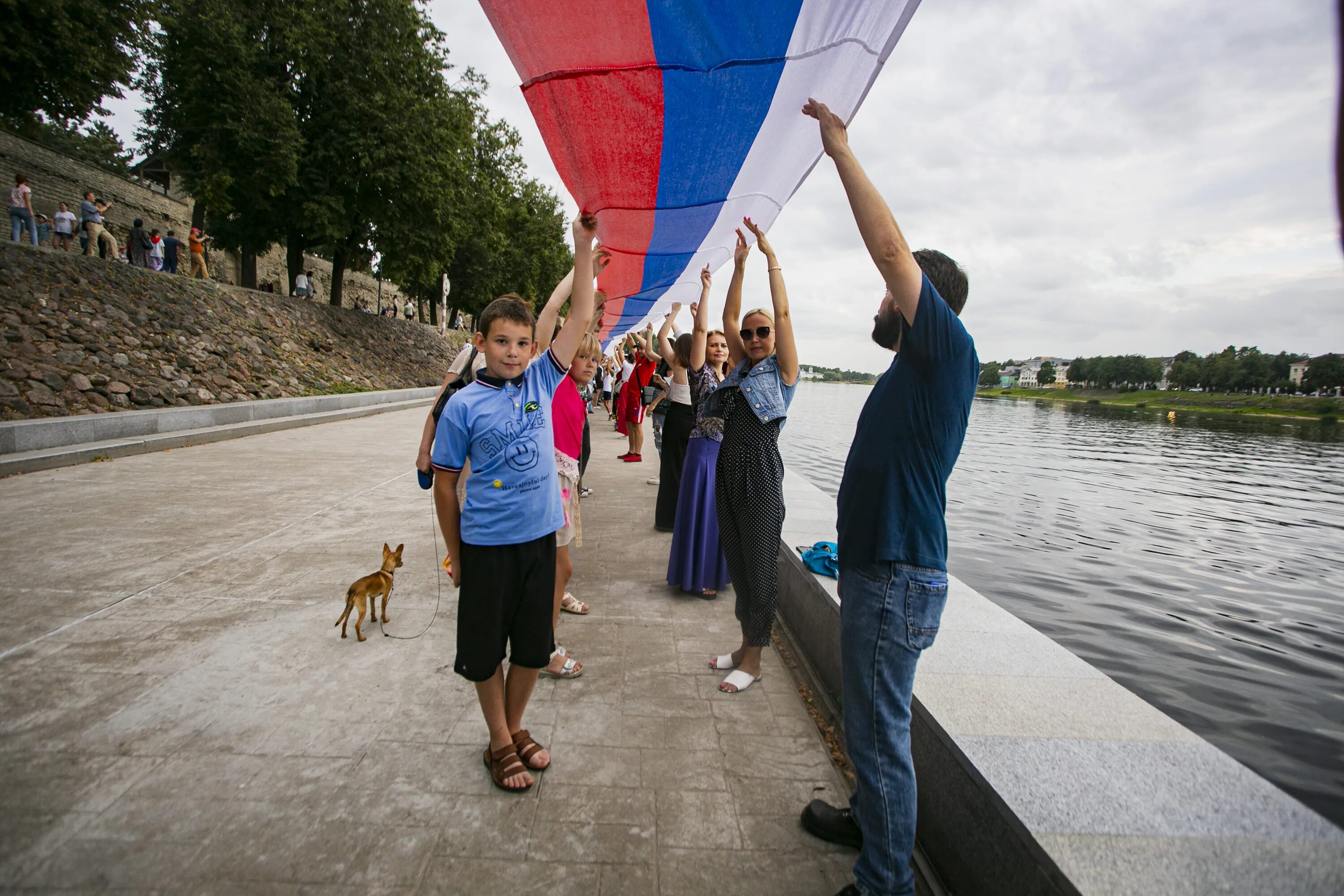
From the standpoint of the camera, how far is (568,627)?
405cm

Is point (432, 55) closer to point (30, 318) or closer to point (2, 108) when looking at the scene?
point (2, 108)

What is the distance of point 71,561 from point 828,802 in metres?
5.44

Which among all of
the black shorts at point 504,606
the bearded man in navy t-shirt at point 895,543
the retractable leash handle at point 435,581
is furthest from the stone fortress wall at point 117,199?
the bearded man in navy t-shirt at point 895,543

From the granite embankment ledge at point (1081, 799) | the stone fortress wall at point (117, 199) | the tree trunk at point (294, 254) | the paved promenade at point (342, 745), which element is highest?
the stone fortress wall at point (117, 199)

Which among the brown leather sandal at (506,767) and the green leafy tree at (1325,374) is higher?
the green leafy tree at (1325,374)

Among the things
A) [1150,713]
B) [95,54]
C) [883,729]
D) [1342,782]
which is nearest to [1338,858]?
[1150,713]

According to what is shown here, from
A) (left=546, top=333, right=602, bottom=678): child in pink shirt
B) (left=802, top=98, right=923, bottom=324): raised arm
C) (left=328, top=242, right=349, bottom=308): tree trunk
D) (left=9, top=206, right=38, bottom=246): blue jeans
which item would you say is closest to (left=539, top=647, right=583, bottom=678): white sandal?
(left=546, top=333, right=602, bottom=678): child in pink shirt

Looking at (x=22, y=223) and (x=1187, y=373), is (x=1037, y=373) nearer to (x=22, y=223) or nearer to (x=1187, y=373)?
(x=1187, y=373)

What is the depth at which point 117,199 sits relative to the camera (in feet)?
80.4

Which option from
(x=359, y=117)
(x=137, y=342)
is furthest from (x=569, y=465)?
(x=359, y=117)

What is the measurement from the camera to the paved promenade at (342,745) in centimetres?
202

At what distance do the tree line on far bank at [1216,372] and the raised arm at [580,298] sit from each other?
82.9m

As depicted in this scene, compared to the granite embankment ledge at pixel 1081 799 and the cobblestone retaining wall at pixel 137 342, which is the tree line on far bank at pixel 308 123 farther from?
the granite embankment ledge at pixel 1081 799

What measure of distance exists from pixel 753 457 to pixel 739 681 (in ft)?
3.84
